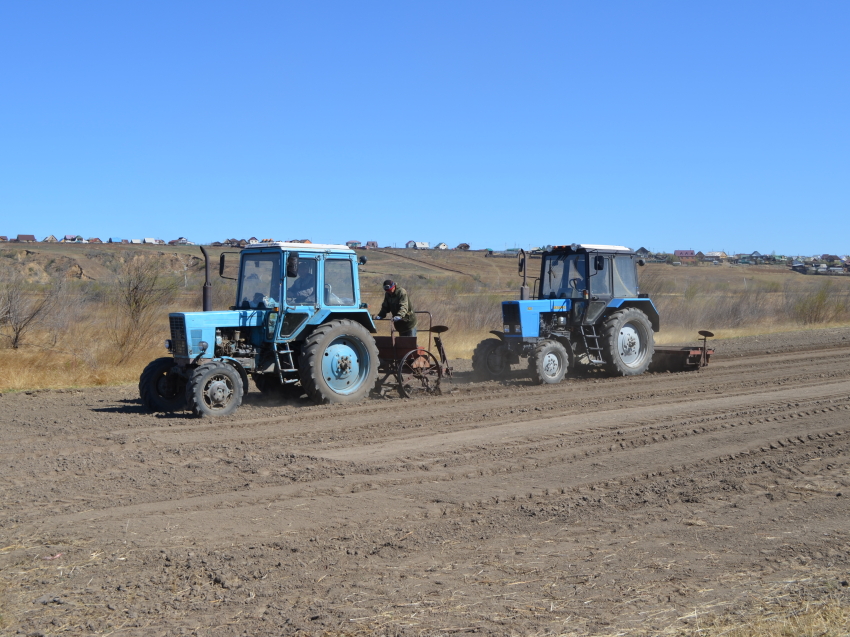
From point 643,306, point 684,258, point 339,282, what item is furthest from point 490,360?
point 684,258

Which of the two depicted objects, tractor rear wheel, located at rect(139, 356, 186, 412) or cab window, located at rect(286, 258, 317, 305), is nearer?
tractor rear wheel, located at rect(139, 356, 186, 412)

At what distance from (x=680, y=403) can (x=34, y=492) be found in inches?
336

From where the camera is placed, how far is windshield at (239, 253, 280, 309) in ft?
37.4

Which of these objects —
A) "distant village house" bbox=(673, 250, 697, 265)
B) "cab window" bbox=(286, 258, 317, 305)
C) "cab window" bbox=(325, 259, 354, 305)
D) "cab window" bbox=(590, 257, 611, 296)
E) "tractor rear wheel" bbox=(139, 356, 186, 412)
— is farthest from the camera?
"distant village house" bbox=(673, 250, 697, 265)

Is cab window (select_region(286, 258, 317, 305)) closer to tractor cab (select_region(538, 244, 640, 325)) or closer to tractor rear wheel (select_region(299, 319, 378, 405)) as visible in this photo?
tractor rear wheel (select_region(299, 319, 378, 405))

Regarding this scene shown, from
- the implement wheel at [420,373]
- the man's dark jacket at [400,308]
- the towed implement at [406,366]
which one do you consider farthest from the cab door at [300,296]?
the implement wheel at [420,373]

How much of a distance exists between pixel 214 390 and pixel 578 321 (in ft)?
22.5

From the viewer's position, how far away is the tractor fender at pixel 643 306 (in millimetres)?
15078

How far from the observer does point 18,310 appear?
671 inches

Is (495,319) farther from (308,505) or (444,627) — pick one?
(444,627)

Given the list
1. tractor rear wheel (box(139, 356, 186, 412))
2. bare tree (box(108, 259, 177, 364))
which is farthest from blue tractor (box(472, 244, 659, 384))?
bare tree (box(108, 259, 177, 364))

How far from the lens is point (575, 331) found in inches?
590

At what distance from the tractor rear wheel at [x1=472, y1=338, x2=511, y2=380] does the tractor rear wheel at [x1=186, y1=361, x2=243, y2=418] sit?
5117mm

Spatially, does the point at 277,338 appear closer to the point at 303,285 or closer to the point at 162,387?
the point at 303,285
